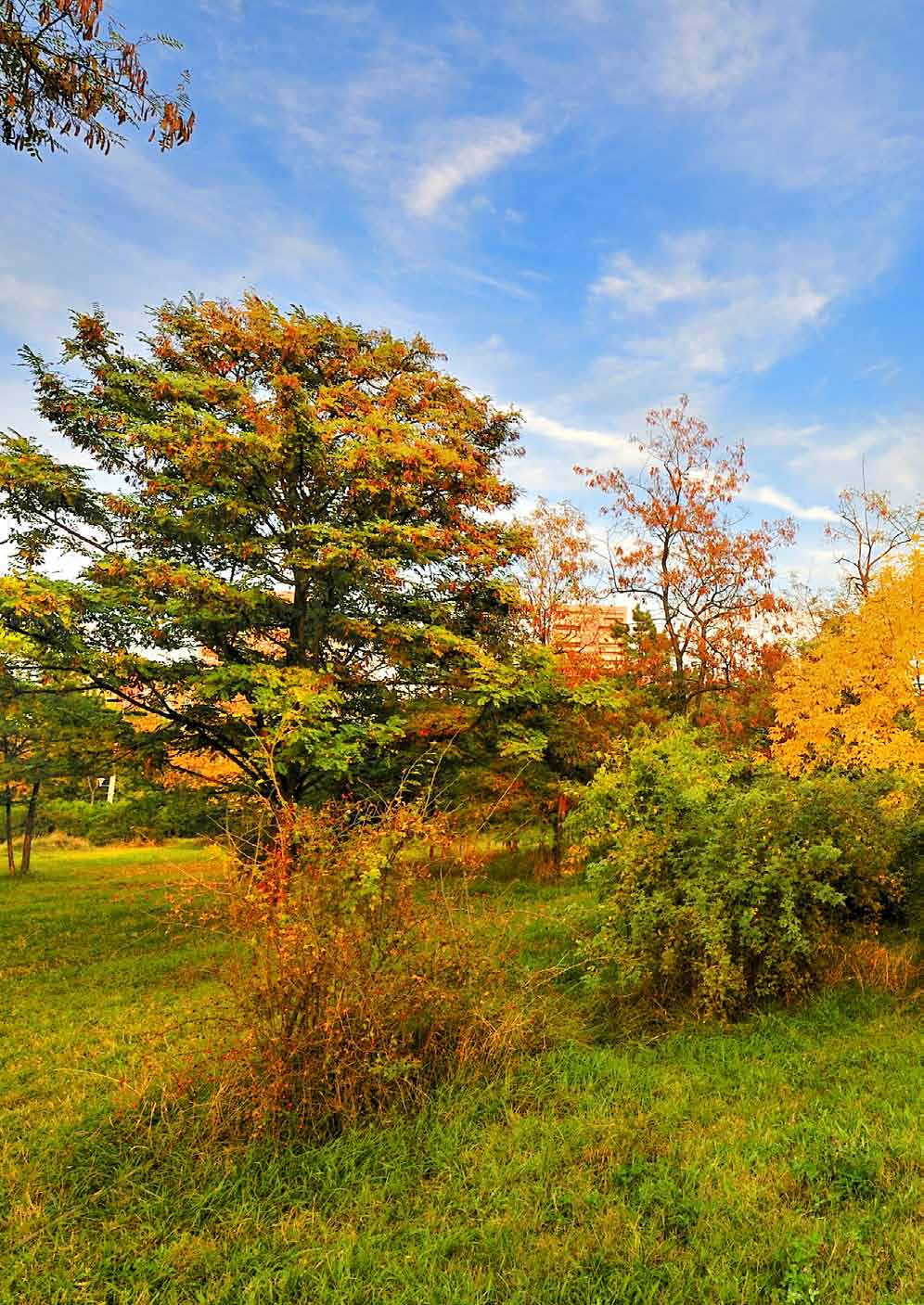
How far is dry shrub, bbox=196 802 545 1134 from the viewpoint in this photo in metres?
3.88

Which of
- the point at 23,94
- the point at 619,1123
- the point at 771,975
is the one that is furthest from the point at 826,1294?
the point at 23,94

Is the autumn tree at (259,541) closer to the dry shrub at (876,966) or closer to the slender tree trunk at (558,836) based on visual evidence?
the slender tree trunk at (558,836)

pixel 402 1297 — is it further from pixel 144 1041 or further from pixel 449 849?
pixel 144 1041

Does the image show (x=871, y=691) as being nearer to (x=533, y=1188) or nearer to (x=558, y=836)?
(x=558, y=836)

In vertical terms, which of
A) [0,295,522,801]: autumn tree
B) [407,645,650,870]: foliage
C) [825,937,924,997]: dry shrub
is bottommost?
[825,937,924,997]: dry shrub

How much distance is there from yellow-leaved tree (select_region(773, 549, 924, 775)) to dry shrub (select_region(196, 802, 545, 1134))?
622 centimetres

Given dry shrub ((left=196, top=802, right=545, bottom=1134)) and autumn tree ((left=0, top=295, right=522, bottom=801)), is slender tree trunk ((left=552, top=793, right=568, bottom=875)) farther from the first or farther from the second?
dry shrub ((left=196, top=802, right=545, bottom=1134))

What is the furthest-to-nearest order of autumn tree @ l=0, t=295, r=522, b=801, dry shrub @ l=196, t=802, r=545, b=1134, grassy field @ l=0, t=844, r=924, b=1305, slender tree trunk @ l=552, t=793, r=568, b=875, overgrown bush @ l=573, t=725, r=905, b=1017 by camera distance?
slender tree trunk @ l=552, t=793, r=568, b=875
autumn tree @ l=0, t=295, r=522, b=801
overgrown bush @ l=573, t=725, r=905, b=1017
dry shrub @ l=196, t=802, r=545, b=1134
grassy field @ l=0, t=844, r=924, b=1305

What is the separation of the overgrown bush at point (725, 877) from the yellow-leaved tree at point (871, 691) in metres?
2.57

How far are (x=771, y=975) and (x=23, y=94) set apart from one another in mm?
7557

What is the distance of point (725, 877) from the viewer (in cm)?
553

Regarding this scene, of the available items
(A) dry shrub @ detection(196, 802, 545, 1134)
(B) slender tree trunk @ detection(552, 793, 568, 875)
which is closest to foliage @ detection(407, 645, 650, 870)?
(B) slender tree trunk @ detection(552, 793, 568, 875)

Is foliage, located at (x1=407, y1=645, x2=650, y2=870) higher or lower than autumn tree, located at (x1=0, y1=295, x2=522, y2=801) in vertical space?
lower

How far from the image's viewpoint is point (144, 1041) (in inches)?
217
